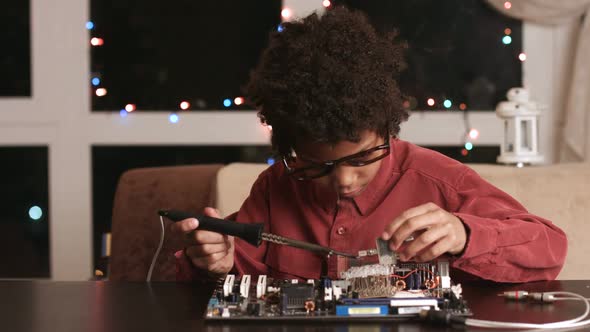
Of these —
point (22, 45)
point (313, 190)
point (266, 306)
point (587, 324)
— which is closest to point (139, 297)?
point (266, 306)

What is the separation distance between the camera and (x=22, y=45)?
2977mm

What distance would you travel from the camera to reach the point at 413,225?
3.30ft

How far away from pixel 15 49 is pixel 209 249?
209cm

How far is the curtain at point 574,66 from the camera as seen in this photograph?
2617 millimetres

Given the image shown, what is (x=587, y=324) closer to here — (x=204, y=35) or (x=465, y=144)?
(x=465, y=144)

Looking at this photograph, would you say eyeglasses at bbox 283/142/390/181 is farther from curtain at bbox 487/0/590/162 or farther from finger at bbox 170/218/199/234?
curtain at bbox 487/0/590/162

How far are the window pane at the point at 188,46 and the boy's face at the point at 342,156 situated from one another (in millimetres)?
1727

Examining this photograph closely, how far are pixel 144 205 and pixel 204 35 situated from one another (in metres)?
1.04

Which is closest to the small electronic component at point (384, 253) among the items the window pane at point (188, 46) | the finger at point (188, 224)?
the finger at point (188, 224)

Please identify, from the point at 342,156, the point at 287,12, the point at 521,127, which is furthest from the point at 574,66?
the point at 342,156

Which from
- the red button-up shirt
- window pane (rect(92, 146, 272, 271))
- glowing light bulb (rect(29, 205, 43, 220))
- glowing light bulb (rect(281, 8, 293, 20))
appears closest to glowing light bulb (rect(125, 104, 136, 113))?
window pane (rect(92, 146, 272, 271))

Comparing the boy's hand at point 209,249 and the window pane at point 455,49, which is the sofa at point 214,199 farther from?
the window pane at point 455,49

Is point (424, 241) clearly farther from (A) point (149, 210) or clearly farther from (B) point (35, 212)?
(B) point (35, 212)

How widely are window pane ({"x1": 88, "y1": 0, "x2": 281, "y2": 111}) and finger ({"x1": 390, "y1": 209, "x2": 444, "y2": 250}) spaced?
1.95 meters
